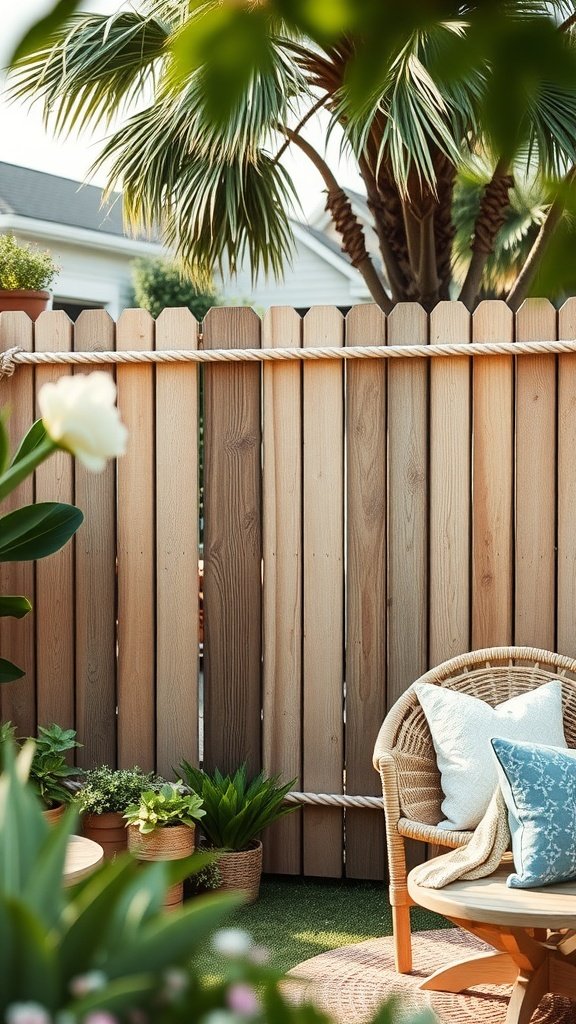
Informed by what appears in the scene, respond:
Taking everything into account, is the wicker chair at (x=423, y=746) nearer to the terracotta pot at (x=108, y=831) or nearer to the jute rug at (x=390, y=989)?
the jute rug at (x=390, y=989)

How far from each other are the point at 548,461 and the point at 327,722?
1.10 m

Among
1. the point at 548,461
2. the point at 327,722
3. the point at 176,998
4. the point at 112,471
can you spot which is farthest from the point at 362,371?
the point at 176,998

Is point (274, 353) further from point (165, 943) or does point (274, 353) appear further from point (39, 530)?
point (165, 943)

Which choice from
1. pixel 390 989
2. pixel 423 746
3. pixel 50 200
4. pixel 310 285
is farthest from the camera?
pixel 310 285

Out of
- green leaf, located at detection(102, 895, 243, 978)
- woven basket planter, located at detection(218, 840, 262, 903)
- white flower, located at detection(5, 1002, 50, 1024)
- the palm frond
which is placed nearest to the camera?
white flower, located at detection(5, 1002, 50, 1024)

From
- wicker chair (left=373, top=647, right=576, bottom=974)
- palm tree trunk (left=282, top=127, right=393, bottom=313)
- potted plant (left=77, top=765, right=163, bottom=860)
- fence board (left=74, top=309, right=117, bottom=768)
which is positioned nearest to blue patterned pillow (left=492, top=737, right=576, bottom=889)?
wicker chair (left=373, top=647, right=576, bottom=974)

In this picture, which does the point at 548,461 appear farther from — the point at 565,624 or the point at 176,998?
the point at 176,998

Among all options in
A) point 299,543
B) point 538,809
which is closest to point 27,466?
point 538,809

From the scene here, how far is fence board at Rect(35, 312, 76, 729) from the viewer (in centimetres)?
377

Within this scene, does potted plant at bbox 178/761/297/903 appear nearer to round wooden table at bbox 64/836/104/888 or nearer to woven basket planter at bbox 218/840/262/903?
woven basket planter at bbox 218/840/262/903

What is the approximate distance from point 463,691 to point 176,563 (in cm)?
108

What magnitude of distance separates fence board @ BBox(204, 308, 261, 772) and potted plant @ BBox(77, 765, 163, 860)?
0.34m

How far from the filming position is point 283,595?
360cm

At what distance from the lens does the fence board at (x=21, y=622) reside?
12.5ft
